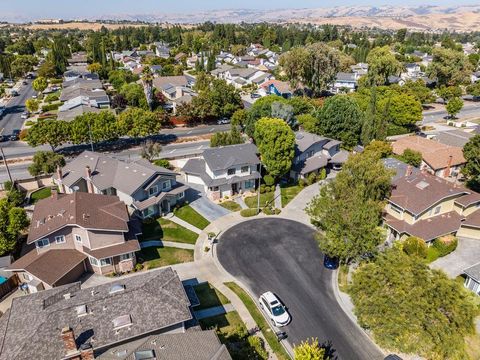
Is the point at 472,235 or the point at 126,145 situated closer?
the point at 472,235

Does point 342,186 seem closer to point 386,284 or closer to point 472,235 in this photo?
point 386,284

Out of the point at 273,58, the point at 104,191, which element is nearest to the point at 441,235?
the point at 104,191

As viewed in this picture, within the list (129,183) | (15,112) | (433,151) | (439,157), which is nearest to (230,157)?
(129,183)

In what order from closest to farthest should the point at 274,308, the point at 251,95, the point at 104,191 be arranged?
the point at 274,308 → the point at 104,191 → the point at 251,95

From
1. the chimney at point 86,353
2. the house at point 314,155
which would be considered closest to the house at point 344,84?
the house at point 314,155

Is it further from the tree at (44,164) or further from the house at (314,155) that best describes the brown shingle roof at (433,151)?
the tree at (44,164)

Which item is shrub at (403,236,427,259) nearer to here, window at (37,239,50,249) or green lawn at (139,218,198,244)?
green lawn at (139,218,198,244)

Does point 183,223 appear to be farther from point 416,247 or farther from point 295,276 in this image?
point 416,247
